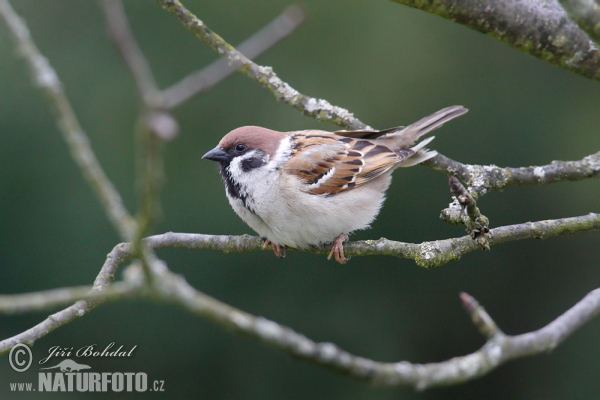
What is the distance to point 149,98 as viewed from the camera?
1.00m

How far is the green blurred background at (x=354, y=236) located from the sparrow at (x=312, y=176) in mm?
1701

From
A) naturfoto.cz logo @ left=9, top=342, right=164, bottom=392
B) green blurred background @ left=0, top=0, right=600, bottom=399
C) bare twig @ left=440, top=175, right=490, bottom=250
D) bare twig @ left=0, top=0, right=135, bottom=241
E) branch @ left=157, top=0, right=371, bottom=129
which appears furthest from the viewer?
green blurred background @ left=0, top=0, right=600, bottom=399

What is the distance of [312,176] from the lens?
11.0 feet

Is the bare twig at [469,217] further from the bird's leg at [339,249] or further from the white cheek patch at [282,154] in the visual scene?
the white cheek patch at [282,154]

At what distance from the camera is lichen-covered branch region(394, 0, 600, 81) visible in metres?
2.09

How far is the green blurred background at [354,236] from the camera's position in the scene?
537 centimetres

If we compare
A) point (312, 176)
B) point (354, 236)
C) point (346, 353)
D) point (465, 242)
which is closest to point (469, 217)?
point (465, 242)

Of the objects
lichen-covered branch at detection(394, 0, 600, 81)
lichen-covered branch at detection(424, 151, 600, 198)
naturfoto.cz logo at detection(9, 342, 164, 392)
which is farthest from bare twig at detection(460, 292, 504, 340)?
naturfoto.cz logo at detection(9, 342, 164, 392)

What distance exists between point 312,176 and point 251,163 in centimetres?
32

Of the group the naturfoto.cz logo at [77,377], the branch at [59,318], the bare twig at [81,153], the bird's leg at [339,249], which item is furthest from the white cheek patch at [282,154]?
the bare twig at [81,153]

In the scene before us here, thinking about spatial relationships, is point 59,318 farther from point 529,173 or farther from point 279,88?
point 529,173

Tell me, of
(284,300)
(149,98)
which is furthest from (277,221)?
(284,300)

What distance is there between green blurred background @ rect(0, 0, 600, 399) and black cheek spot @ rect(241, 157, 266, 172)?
6.79 feet

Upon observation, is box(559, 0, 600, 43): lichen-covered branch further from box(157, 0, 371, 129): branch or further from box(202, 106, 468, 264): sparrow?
box(202, 106, 468, 264): sparrow
